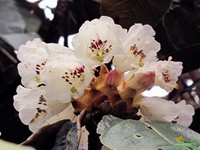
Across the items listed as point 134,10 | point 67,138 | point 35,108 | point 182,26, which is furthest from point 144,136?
point 182,26

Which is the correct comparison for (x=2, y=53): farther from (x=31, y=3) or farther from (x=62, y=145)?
(x=62, y=145)

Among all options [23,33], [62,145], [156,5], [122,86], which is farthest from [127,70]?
[23,33]

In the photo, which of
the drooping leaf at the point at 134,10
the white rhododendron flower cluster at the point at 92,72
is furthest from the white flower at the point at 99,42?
the drooping leaf at the point at 134,10

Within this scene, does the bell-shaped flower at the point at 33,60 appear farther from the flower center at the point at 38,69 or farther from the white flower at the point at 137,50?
the white flower at the point at 137,50

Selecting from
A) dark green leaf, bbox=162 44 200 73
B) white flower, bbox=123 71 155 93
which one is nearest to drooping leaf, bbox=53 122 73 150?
white flower, bbox=123 71 155 93

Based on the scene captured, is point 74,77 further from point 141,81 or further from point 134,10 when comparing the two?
point 134,10

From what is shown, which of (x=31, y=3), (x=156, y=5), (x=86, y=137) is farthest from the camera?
(x=31, y=3)
